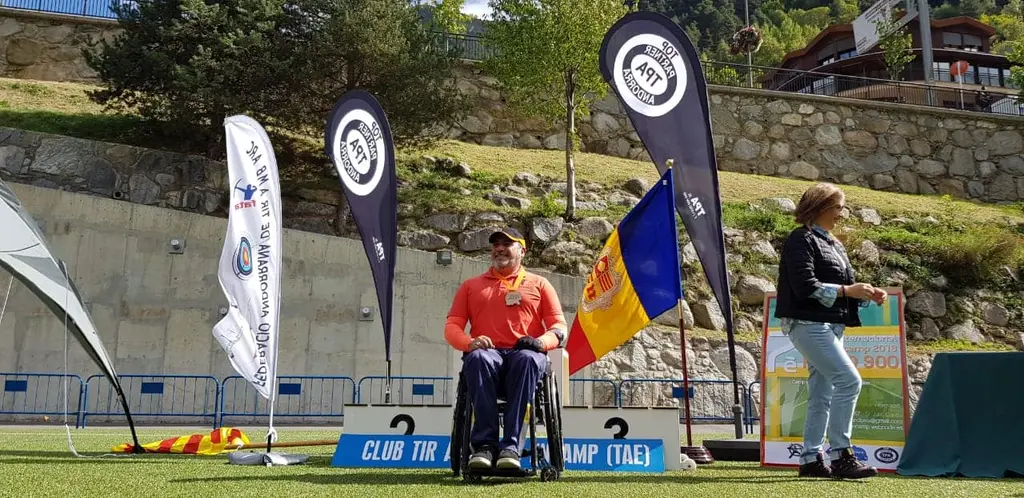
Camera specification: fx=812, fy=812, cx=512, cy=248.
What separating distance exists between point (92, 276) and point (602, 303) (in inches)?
486

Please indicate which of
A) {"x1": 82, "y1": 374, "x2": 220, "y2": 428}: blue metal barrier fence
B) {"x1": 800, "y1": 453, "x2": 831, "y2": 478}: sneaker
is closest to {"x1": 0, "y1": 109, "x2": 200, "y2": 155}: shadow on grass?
{"x1": 82, "y1": 374, "x2": 220, "y2": 428}: blue metal barrier fence

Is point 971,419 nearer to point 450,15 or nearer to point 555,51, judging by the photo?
point 555,51

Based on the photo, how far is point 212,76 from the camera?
62.7 feet

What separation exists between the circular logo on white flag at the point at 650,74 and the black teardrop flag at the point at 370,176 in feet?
7.53

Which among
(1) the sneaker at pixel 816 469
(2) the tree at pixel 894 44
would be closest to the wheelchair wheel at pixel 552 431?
(1) the sneaker at pixel 816 469

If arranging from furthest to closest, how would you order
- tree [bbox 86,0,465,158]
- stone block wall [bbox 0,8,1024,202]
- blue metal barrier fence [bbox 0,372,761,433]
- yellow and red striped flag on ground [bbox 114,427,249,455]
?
1. stone block wall [bbox 0,8,1024,202]
2. tree [bbox 86,0,465,158]
3. blue metal barrier fence [bbox 0,372,761,433]
4. yellow and red striped flag on ground [bbox 114,427,249,455]

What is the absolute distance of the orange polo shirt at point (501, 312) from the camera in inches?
201

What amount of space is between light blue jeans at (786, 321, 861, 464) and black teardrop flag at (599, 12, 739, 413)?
61.0 inches

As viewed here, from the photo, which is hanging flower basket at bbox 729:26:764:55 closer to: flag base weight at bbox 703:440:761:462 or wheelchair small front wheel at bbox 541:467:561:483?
flag base weight at bbox 703:440:761:462

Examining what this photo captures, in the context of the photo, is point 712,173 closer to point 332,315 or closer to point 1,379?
point 332,315

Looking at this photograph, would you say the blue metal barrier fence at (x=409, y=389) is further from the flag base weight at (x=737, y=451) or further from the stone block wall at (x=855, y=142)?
the stone block wall at (x=855, y=142)

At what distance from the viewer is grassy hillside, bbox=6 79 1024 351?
65.7 feet

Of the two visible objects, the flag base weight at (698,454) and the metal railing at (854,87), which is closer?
the flag base weight at (698,454)

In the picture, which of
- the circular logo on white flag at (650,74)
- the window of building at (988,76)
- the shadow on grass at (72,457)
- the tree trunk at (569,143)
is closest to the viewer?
the shadow on grass at (72,457)
